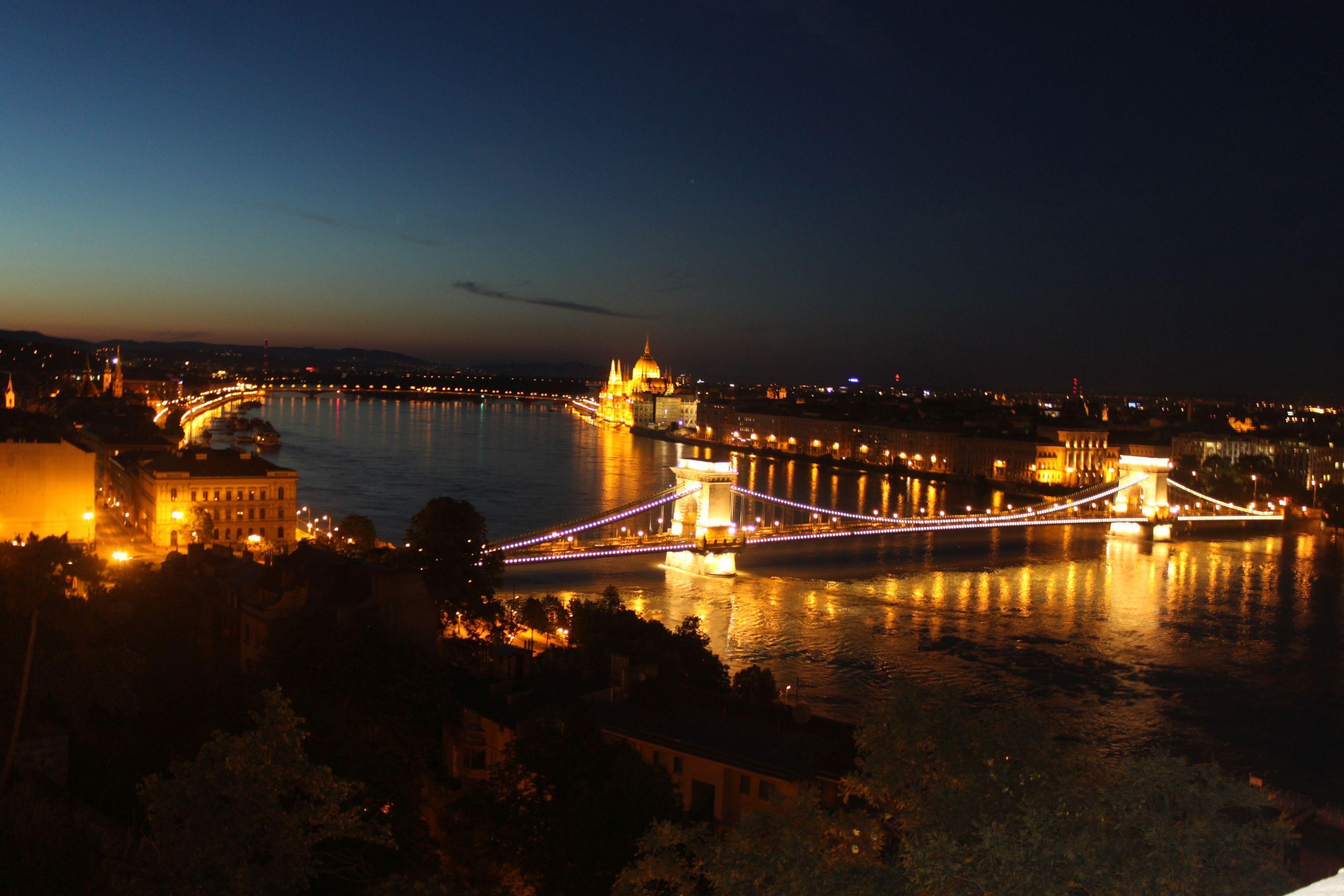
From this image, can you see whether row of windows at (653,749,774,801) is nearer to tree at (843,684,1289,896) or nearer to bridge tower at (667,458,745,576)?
tree at (843,684,1289,896)

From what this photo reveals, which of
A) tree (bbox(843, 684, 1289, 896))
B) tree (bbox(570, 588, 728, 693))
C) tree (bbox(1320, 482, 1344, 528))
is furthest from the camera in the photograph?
tree (bbox(1320, 482, 1344, 528))

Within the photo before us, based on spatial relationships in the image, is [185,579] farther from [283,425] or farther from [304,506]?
[283,425]

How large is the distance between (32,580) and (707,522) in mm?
9238

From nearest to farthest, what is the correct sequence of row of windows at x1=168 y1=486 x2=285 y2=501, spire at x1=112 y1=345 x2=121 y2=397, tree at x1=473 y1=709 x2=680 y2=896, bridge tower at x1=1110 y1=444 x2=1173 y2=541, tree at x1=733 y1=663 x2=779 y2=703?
tree at x1=473 y1=709 x2=680 y2=896 < tree at x1=733 y1=663 x2=779 y2=703 < row of windows at x1=168 y1=486 x2=285 y2=501 < bridge tower at x1=1110 y1=444 x2=1173 y2=541 < spire at x1=112 y1=345 x2=121 y2=397

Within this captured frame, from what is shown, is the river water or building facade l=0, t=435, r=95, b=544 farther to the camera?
building facade l=0, t=435, r=95, b=544

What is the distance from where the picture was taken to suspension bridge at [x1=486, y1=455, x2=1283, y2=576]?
1226 cm

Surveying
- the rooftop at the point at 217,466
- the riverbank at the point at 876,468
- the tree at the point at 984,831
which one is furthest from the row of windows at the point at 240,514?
the riverbank at the point at 876,468

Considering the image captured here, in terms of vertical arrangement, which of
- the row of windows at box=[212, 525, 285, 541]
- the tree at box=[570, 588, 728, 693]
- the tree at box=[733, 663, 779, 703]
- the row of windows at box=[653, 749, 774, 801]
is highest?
the row of windows at box=[653, 749, 774, 801]

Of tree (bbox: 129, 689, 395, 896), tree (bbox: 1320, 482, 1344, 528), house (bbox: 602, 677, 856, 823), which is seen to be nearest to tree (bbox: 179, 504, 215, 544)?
house (bbox: 602, 677, 856, 823)

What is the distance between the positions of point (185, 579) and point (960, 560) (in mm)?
9790

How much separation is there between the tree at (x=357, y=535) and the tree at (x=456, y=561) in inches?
61.9

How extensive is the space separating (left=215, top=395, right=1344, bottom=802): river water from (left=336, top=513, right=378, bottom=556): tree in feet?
4.49

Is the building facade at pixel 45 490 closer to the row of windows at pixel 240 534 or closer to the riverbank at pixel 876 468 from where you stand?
the row of windows at pixel 240 534

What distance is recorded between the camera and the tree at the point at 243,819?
2057 millimetres
